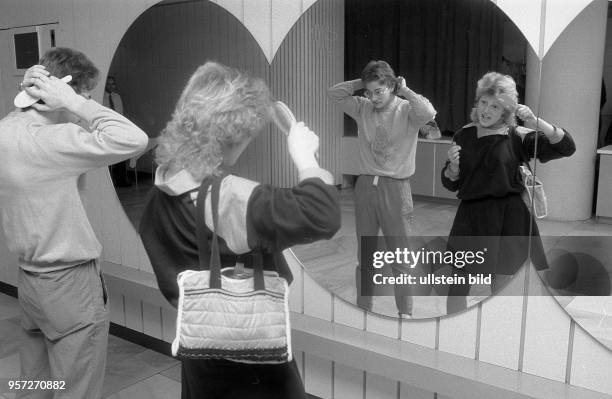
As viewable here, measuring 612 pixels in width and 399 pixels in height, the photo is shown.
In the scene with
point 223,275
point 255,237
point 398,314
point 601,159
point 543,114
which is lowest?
point 398,314

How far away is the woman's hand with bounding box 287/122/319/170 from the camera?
145cm

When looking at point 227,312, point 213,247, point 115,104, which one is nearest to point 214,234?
point 213,247

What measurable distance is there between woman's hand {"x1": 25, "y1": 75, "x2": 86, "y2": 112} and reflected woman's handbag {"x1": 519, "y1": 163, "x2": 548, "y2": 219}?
4.98 ft

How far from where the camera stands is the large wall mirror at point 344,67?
2031mm

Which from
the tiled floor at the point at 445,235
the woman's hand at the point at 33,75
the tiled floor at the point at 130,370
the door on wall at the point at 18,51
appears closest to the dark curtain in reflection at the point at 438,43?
the tiled floor at the point at 445,235

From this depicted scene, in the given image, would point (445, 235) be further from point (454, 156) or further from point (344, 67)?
point (344, 67)

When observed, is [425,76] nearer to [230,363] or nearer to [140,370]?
[230,363]

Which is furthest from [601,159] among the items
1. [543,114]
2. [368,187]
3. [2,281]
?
[2,281]

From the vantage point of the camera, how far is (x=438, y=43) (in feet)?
6.84

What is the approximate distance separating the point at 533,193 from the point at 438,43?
614 millimetres

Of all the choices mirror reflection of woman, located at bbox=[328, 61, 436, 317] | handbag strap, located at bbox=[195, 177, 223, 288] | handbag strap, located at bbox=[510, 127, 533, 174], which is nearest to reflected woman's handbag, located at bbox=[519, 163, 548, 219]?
handbag strap, located at bbox=[510, 127, 533, 174]

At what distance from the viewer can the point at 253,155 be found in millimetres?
2678

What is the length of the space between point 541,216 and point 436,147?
432mm

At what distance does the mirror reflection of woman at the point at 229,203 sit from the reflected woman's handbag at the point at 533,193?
862 mm
